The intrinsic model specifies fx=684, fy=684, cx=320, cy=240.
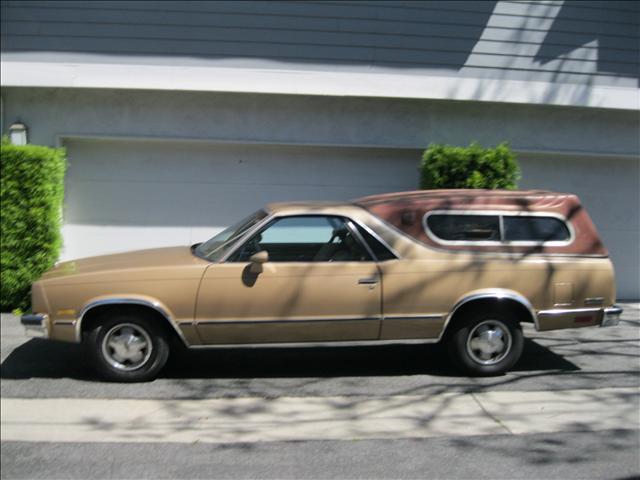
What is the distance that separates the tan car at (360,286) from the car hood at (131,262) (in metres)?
0.03

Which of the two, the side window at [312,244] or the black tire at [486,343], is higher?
the side window at [312,244]

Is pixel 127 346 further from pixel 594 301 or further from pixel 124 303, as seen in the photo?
pixel 594 301

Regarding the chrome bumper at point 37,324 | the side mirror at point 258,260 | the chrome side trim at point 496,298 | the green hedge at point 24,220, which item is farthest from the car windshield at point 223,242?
the green hedge at point 24,220

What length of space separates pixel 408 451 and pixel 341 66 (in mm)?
6390

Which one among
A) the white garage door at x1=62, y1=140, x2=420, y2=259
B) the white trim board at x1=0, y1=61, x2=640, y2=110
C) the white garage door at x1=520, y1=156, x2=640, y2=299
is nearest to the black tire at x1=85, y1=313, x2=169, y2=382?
the white garage door at x1=62, y1=140, x2=420, y2=259

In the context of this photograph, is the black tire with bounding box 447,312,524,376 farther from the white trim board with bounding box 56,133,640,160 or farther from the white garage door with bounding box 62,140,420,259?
the white garage door with bounding box 62,140,420,259

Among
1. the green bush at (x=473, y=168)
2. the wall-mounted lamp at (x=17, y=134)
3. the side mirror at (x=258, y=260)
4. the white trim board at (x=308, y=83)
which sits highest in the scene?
the white trim board at (x=308, y=83)

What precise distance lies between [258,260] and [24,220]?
4433 millimetres

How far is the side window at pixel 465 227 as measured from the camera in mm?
6312

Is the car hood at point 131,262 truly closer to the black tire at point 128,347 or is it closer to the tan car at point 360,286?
the tan car at point 360,286

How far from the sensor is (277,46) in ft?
31.8

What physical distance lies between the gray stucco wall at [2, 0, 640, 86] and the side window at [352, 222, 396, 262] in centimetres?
431

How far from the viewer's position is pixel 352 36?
980cm

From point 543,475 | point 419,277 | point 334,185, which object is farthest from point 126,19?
point 543,475
